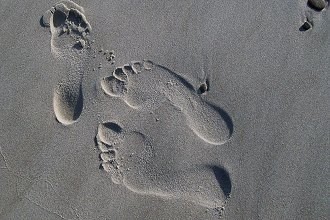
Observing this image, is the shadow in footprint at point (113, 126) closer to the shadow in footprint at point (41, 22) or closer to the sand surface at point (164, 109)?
Answer: the sand surface at point (164, 109)

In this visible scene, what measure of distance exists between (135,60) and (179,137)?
74cm

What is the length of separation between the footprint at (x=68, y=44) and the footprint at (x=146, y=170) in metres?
0.39

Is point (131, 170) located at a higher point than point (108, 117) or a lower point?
lower

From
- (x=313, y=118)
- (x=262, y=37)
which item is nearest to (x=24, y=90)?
(x=262, y=37)

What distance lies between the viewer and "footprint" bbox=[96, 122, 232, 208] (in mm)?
3072

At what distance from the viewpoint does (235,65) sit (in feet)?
10.3

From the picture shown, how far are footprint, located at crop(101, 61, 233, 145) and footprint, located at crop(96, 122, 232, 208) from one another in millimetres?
275

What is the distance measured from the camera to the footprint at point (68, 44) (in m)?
3.15

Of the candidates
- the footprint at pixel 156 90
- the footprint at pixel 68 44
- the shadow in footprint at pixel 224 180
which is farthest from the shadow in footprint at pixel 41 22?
the shadow in footprint at pixel 224 180

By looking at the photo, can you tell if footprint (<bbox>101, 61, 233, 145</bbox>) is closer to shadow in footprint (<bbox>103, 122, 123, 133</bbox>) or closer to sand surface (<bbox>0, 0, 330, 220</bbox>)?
sand surface (<bbox>0, 0, 330, 220</bbox>)

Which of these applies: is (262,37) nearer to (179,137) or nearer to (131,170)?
(179,137)

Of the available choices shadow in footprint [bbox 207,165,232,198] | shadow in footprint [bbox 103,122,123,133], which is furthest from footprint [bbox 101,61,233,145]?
shadow in footprint [bbox 207,165,232,198]

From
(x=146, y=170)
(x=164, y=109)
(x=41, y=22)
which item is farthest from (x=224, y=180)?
(x=41, y=22)

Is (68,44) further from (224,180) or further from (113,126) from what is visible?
(224,180)
